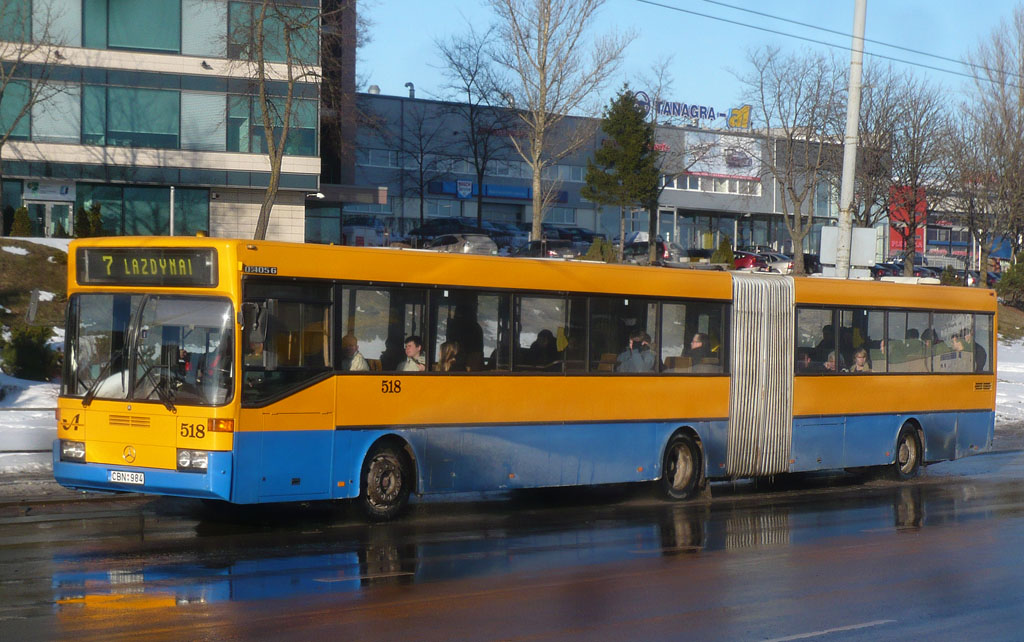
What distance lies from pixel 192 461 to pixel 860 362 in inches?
421

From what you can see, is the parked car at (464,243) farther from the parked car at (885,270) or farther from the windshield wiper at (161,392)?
the windshield wiper at (161,392)

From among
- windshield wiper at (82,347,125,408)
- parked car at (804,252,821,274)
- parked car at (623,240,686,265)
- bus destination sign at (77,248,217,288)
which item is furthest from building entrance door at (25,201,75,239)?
parked car at (804,252,821,274)

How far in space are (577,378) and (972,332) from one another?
29.3 feet

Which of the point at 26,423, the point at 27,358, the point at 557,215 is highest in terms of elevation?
the point at 557,215

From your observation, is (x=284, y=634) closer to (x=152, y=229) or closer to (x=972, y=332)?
(x=972, y=332)

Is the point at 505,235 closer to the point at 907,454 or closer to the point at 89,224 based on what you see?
the point at 89,224

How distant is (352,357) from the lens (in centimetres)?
1228

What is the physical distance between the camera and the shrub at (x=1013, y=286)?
58.6 m

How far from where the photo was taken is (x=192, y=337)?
1130cm

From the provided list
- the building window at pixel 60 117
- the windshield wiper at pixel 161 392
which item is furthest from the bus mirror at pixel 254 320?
the building window at pixel 60 117

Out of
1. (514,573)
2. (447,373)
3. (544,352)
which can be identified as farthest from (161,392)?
(544,352)

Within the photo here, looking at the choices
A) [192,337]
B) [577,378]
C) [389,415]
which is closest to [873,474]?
[577,378]

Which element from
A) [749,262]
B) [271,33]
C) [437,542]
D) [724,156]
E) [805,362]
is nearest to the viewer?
[437,542]

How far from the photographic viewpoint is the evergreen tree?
54188mm
